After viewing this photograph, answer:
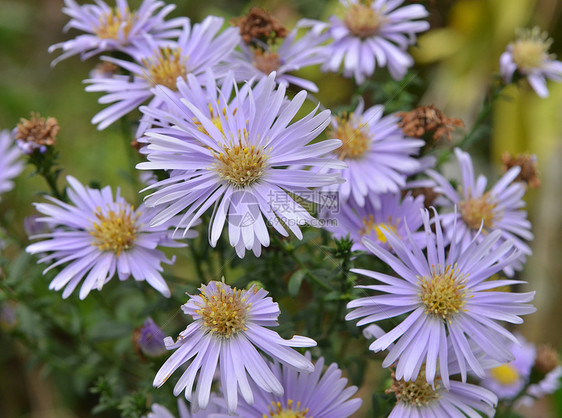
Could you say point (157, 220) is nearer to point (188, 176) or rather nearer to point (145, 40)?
point (188, 176)

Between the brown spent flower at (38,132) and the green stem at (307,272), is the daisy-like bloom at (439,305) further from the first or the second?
the brown spent flower at (38,132)

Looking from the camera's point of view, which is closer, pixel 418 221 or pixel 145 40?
pixel 418 221

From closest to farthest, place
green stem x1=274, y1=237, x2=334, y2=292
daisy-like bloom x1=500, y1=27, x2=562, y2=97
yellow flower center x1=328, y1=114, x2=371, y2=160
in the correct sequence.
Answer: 1. green stem x1=274, y1=237, x2=334, y2=292
2. yellow flower center x1=328, y1=114, x2=371, y2=160
3. daisy-like bloom x1=500, y1=27, x2=562, y2=97

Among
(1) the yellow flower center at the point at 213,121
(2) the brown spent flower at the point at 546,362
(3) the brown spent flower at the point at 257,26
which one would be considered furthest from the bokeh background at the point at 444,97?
(1) the yellow flower center at the point at 213,121

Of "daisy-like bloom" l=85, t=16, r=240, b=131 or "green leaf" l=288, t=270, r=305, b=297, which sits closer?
"green leaf" l=288, t=270, r=305, b=297

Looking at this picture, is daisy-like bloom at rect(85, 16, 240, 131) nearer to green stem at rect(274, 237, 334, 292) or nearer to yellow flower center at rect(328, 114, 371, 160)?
yellow flower center at rect(328, 114, 371, 160)

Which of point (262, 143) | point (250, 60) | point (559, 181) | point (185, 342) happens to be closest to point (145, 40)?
point (250, 60)

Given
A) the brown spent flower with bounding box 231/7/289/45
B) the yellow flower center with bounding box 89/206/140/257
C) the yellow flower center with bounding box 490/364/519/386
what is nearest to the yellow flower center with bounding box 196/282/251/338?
the yellow flower center with bounding box 89/206/140/257
